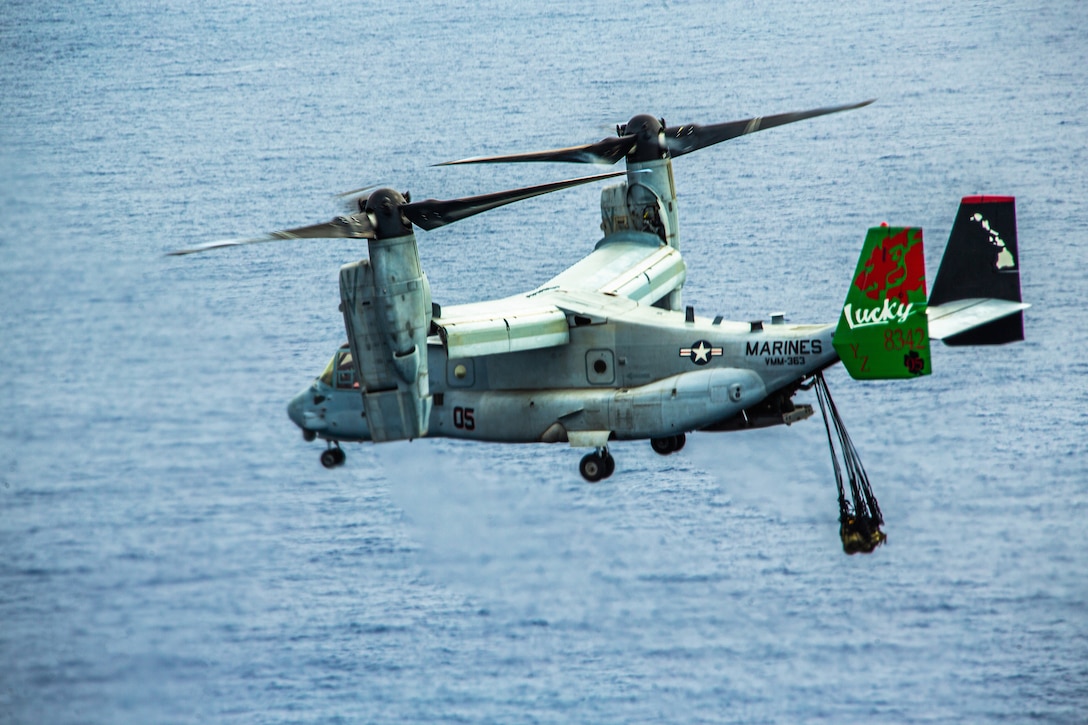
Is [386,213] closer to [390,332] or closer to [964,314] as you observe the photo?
[390,332]

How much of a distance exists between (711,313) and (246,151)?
66387 mm

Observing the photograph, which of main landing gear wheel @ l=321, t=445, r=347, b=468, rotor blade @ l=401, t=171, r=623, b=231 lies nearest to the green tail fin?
rotor blade @ l=401, t=171, r=623, b=231

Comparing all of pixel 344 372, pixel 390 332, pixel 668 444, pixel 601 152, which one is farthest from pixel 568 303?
pixel 390 332

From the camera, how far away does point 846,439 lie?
57094 mm

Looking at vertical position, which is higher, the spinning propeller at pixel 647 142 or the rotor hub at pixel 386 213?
the spinning propeller at pixel 647 142

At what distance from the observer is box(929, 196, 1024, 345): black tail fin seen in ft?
176

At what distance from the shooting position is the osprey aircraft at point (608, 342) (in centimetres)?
5062

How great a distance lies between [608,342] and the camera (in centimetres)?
5788

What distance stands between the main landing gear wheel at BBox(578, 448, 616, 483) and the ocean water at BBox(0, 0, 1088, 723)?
6.75 metres

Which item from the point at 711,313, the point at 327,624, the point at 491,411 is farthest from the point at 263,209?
the point at 491,411

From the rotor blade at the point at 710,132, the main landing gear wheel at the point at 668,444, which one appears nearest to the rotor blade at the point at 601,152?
the rotor blade at the point at 710,132

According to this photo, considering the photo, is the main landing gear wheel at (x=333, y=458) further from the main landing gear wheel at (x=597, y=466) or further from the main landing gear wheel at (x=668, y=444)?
the main landing gear wheel at (x=668, y=444)

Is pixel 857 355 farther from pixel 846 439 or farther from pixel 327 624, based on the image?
pixel 327 624

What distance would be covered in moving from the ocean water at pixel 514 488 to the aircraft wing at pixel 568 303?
26.4ft
